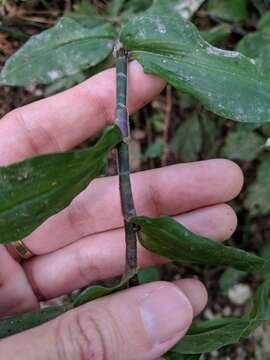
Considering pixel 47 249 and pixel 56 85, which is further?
pixel 56 85

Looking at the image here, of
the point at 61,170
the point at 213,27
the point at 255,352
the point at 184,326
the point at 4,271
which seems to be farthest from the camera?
the point at 255,352

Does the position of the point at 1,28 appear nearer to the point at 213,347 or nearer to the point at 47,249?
the point at 47,249

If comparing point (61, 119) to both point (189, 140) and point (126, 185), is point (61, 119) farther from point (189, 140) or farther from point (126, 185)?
point (189, 140)

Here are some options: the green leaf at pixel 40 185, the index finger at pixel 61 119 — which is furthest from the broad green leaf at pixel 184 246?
the index finger at pixel 61 119

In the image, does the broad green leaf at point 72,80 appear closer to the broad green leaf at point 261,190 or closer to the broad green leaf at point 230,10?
the broad green leaf at point 230,10

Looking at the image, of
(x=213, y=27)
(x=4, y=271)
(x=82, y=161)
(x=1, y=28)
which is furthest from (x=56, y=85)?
(x=82, y=161)

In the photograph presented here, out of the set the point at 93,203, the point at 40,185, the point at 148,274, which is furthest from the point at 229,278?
the point at 40,185

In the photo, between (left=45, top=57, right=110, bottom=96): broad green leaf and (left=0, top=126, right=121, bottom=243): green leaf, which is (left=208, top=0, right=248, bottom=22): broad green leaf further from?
(left=0, top=126, right=121, bottom=243): green leaf
